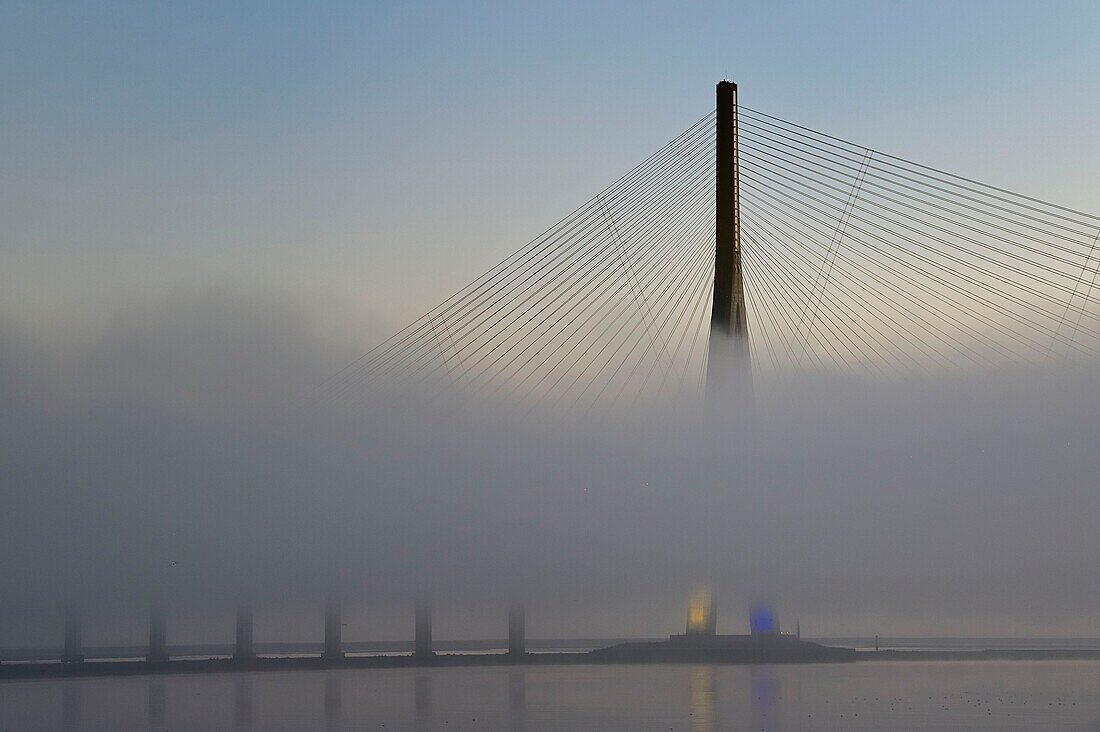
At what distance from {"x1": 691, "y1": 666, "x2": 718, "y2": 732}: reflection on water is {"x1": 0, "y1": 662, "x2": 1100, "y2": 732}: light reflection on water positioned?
4 centimetres

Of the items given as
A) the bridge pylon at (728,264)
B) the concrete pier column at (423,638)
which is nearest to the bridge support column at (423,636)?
the concrete pier column at (423,638)

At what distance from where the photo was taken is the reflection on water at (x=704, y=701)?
113ft

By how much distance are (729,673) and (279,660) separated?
83.4 ft

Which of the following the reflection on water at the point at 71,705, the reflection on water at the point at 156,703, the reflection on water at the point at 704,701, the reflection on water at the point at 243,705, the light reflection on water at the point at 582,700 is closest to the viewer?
the reflection on water at the point at 704,701

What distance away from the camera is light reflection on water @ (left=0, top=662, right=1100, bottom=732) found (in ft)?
118

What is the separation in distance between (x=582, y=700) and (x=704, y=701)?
349 centimetres

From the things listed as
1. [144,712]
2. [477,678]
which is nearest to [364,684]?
[477,678]

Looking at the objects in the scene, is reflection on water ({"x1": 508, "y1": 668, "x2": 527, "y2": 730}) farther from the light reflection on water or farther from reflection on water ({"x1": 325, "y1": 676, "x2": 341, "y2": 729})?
reflection on water ({"x1": 325, "y1": 676, "x2": 341, "y2": 729})

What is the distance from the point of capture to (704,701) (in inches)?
1663

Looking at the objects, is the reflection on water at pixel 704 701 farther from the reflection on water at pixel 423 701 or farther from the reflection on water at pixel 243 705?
the reflection on water at pixel 243 705

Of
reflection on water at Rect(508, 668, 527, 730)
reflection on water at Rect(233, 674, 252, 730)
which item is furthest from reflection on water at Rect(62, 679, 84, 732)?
reflection on water at Rect(508, 668, 527, 730)

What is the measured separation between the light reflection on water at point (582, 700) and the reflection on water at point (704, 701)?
4cm

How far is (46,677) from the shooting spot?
65188 millimetres

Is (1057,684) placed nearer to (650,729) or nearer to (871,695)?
(871,695)
